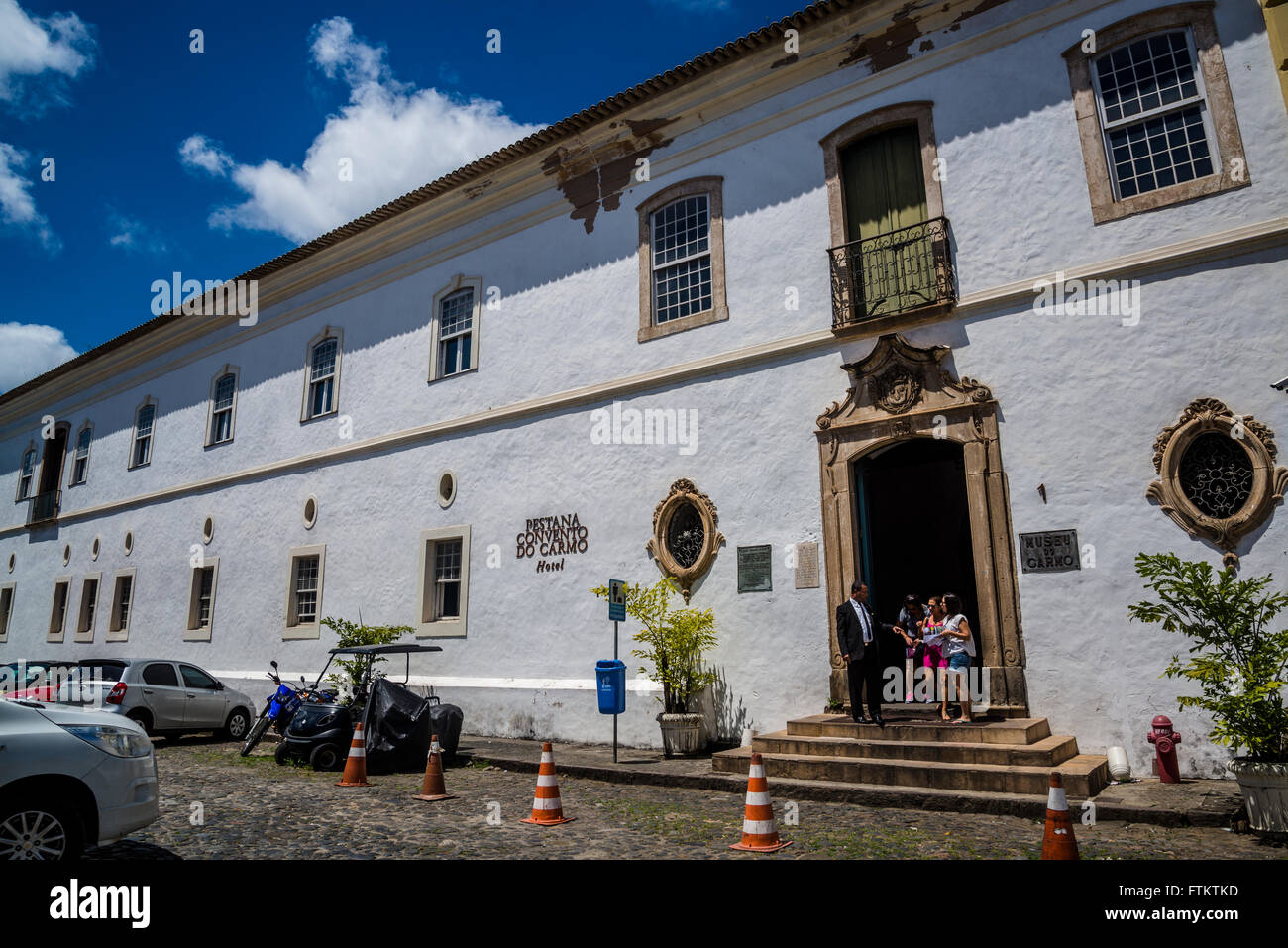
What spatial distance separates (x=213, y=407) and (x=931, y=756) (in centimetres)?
1842

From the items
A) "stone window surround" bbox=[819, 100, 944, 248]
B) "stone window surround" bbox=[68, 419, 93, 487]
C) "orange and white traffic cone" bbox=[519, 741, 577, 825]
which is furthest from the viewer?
"stone window surround" bbox=[68, 419, 93, 487]

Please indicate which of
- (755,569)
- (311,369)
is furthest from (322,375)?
(755,569)

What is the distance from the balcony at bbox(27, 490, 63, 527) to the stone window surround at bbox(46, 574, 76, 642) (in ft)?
6.64

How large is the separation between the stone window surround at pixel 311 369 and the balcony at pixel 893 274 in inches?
421

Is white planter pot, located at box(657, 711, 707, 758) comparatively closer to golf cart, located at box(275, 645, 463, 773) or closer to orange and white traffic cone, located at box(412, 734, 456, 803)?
golf cart, located at box(275, 645, 463, 773)

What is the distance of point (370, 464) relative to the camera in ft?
53.1

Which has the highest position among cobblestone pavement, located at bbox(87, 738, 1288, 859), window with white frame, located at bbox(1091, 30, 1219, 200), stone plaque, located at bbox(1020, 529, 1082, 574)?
window with white frame, located at bbox(1091, 30, 1219, 200)

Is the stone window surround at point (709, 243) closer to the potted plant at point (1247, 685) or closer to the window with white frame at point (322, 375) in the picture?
the potted plant at point (1247, 685)

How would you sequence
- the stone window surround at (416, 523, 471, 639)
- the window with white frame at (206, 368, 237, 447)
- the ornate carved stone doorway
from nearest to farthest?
1. the ornate carved stone doorway
2. the stone window surround at (416, 523, 471, 639)
3. the window with white frame at (206, 368, 237, 447)

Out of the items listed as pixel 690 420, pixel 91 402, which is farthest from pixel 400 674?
pixel 91 402

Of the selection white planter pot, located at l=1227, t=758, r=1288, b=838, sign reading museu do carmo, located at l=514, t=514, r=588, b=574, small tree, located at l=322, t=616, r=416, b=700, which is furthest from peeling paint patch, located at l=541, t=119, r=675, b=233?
white planter pot, located at l=1227, t=758, r=1288, b=838

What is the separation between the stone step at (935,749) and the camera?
7.86 m

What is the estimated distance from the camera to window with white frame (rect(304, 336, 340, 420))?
57.4 ft
